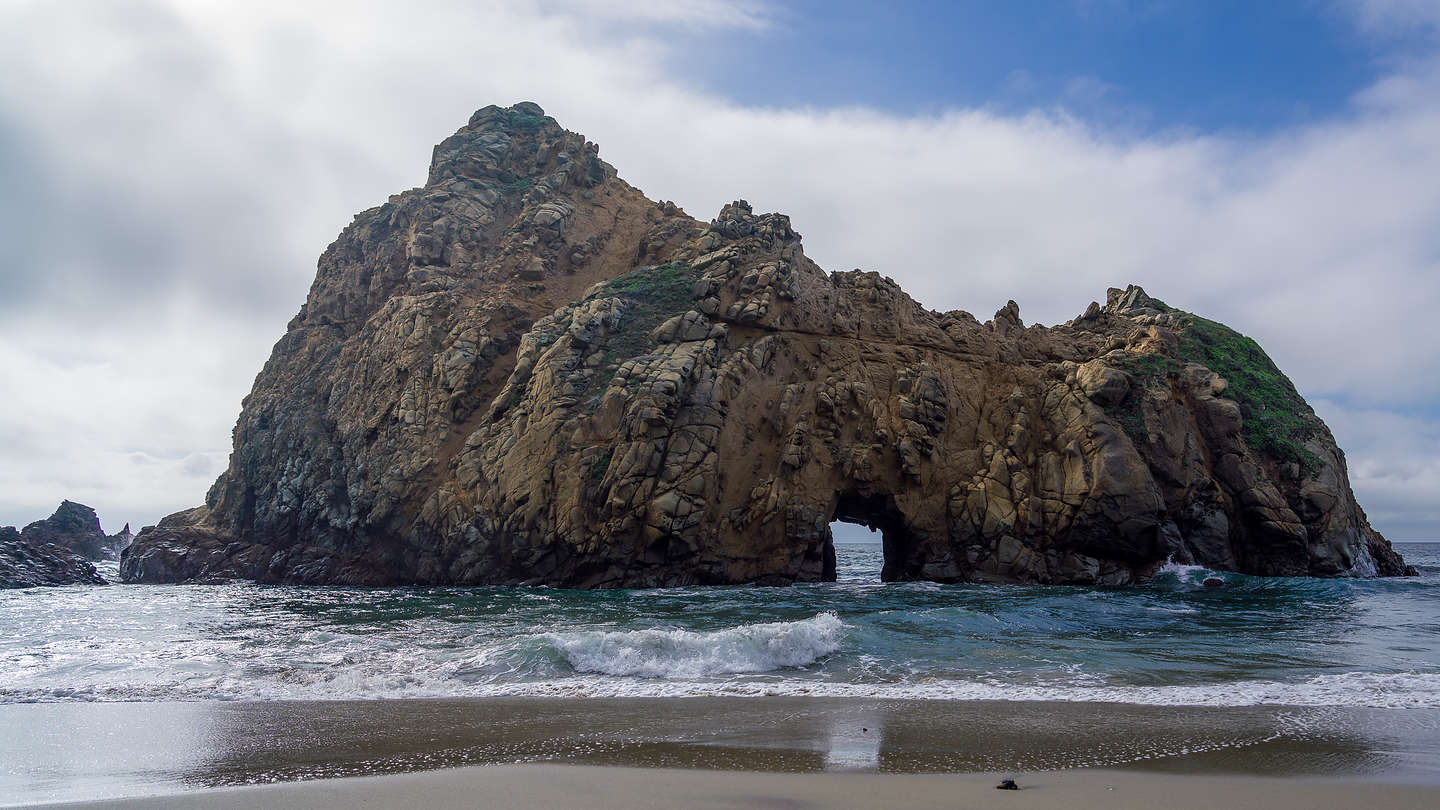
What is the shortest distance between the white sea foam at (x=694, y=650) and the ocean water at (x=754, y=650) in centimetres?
3

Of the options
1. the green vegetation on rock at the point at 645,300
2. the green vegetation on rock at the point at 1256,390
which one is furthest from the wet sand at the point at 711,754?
the green vegetation on rock at the point at 1256,390

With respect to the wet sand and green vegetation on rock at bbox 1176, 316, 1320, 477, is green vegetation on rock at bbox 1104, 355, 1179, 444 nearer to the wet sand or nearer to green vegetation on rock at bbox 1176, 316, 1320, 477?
green vegetation on rock at bbox 1176, 316, 1320, 477

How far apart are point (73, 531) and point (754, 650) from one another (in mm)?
54913

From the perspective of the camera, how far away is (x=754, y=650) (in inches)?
531

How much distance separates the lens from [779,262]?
1334 inches

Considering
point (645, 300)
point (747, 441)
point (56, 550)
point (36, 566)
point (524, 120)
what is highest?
point (524, 120)

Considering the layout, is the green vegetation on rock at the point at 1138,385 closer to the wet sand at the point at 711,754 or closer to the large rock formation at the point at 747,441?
the large rock formation at the point at 747,441

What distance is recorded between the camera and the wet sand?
6512 millimetres

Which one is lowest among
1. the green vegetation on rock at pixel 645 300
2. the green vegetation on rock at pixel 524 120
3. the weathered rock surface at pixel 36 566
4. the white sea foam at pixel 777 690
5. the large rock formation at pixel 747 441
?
the weathered rock surface at pixel 36 566

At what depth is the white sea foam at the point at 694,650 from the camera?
42.0 ft

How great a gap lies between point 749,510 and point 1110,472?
40.8 ft

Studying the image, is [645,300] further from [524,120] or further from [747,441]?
[524,120]

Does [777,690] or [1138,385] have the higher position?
[1138,385]

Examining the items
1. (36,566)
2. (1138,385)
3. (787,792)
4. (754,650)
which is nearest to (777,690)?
(754,650)
